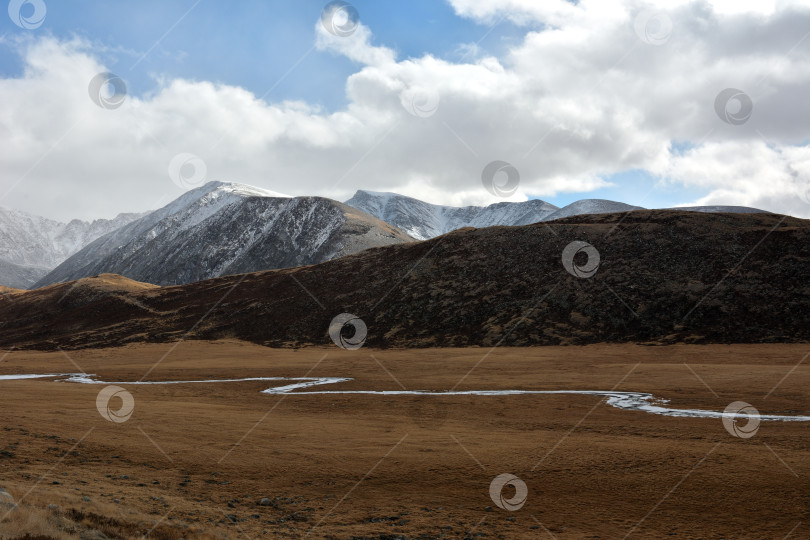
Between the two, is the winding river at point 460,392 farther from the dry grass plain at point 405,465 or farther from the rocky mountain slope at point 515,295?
the rocky mountain slope at point 515,295

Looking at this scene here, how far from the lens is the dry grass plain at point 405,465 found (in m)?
14.5

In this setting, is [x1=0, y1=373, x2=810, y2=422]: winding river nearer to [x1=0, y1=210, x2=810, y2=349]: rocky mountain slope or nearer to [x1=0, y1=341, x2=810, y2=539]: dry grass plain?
[x1=0, y1=341, x2=810, y2=539]: dry grass plain

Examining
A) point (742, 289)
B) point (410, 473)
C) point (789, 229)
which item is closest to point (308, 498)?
point (410, 473)

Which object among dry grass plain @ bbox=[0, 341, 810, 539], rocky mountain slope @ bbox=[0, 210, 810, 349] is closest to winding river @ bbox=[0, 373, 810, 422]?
dry grass plain @ bbox=[0, 341, 810, 539]

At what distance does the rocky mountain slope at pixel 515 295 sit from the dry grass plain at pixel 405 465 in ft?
96.7

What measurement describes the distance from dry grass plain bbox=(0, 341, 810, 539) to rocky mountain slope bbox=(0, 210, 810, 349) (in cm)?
2946

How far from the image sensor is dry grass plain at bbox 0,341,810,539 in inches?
571

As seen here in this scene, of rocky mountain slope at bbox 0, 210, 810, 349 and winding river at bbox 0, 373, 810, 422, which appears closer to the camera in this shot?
winding river at bbox 0, 373, 810, 422

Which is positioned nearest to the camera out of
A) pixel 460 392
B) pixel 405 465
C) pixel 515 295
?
pixel 405 465

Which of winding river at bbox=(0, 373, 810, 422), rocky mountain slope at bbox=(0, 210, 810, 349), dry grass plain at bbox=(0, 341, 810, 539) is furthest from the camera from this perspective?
rocky mountain slope at bbox=(0, 210, 810, 349)

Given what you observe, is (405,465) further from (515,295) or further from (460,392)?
(515,295)

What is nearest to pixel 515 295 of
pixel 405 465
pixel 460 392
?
pixel 460 392

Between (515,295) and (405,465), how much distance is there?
63273 millimetres

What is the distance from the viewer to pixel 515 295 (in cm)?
8069
